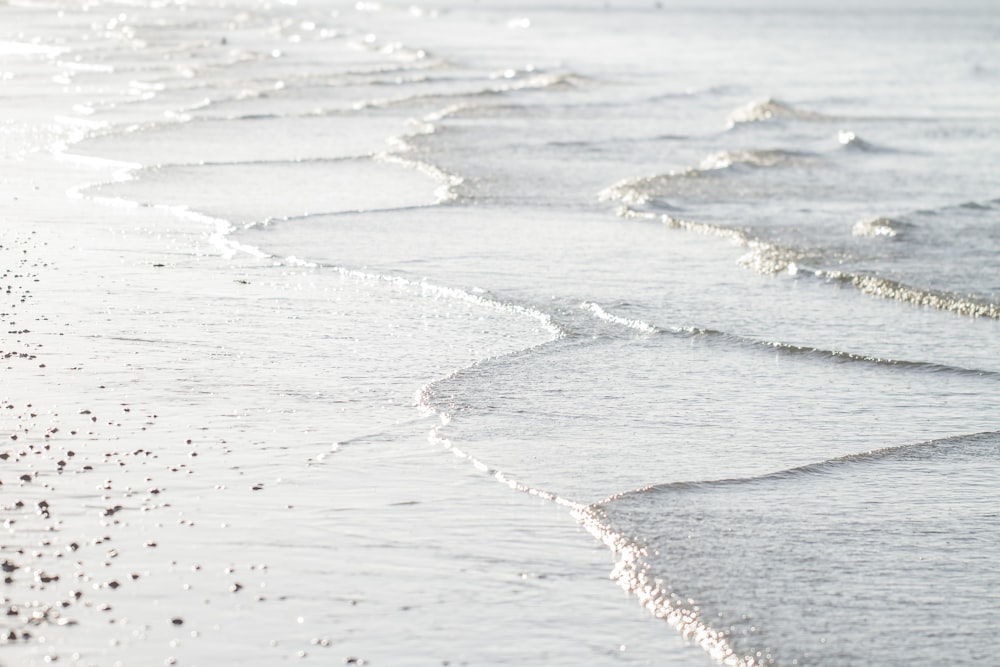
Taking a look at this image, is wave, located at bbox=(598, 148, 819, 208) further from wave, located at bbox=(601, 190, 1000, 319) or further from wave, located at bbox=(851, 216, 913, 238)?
wave, located at bbox=(851, 216, 913, 238)

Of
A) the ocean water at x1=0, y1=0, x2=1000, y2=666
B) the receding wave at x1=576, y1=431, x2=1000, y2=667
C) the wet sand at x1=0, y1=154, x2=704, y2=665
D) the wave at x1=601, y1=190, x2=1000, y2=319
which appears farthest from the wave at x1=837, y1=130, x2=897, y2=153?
the receding wave at x1=576, y1=431, x2=1000, y2=667

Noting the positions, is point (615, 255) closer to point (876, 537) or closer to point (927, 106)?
point (876, 537)

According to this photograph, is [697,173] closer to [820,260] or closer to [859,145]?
[859,145]

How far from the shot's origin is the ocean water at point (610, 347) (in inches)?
215

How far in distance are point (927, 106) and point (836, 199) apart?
17949 mm

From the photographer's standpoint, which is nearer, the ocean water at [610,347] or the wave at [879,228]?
the ocean water at [610,347]

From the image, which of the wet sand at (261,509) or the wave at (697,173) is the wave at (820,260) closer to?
the wave at (697,173)

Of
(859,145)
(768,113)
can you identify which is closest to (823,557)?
(859,145)

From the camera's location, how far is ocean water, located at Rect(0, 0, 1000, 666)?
547 centimetres

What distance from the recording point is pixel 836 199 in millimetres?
16500

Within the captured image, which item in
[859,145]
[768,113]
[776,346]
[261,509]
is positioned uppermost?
[261,509]

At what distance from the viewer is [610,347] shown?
916 centimetres

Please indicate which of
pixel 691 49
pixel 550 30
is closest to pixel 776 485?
pixel 691 49

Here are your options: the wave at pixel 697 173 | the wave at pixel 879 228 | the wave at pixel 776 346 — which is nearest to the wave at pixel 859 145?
the wave at pixel 697 173
